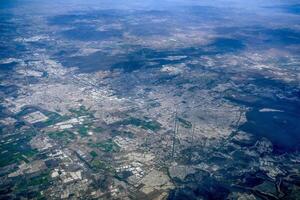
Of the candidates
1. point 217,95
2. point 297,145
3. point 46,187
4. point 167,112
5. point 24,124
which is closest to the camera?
point 46,187

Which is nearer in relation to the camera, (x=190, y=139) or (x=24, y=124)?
(x=190, y=139)

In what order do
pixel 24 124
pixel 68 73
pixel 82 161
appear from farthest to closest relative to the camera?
pixel 68 73, pixel 24 124, pixel 82 161

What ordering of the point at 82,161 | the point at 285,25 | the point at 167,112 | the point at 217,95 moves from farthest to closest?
the point at 285,25, the point at 217,95, the point at 167,112, the point at 82,161

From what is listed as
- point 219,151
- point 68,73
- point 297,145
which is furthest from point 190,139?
point 68,73

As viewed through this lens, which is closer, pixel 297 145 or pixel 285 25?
pixel 297 145

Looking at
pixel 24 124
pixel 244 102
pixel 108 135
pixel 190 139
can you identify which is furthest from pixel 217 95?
pixel 24 124

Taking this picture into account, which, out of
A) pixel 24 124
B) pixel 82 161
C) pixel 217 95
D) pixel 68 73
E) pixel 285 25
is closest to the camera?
pixel 82 161

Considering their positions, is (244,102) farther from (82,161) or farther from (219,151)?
(82,161)

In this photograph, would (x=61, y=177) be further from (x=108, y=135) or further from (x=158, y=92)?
(x=158, y=92)

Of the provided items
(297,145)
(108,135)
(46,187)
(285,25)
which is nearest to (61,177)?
(46,187)
